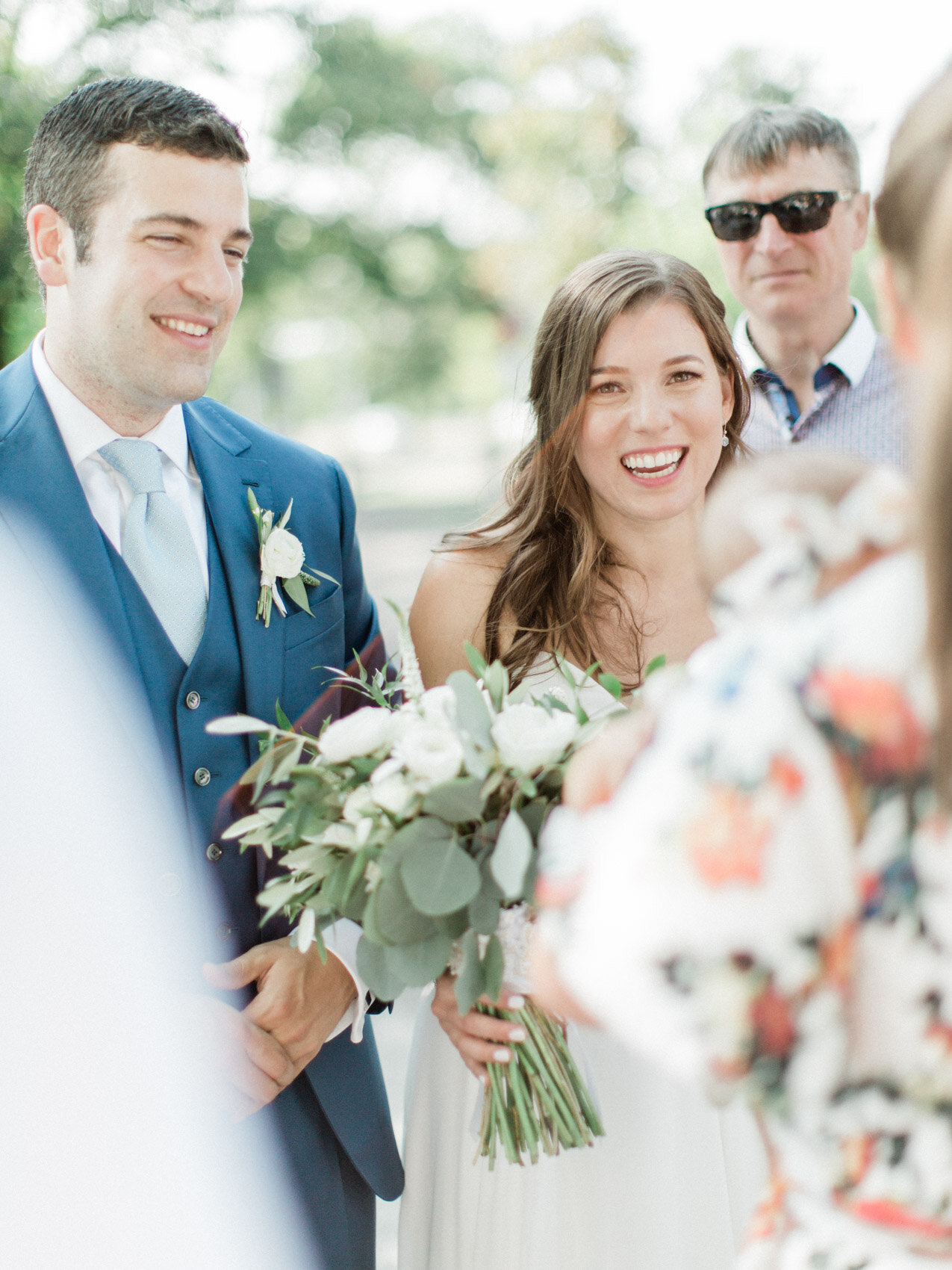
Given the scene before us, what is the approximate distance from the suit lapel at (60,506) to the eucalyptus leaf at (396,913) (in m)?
0.66

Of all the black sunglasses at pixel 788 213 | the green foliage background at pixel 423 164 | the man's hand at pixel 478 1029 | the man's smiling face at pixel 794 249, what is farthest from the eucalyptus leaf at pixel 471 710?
the green foliage background at pixel 423 164

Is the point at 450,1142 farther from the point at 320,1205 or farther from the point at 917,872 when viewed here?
the point at 917,872

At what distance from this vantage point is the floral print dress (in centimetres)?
88

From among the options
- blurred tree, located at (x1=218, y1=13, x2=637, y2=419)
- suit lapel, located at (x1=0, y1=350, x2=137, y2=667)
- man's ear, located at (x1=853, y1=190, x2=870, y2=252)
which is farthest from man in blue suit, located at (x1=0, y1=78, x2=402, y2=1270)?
blurred tree, located at (x1=218, y1=13, x2=637, y2=419)

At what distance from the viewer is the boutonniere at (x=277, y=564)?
2.18 metres

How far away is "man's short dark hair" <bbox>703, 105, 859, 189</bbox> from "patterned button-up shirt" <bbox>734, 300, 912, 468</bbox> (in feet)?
1.76

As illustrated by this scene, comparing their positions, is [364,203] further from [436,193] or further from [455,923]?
[455,923]

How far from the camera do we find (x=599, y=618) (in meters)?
2.75

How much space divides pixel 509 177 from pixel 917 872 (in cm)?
1857

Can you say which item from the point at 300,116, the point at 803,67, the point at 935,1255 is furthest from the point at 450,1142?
the point at 300,116

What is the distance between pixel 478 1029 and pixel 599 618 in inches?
45.2

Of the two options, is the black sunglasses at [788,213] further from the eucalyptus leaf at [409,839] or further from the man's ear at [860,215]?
the eucalyptus leaf at [409,839]

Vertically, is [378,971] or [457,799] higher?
[457,799]

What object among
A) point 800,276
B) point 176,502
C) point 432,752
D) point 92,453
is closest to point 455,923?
point 432,752
